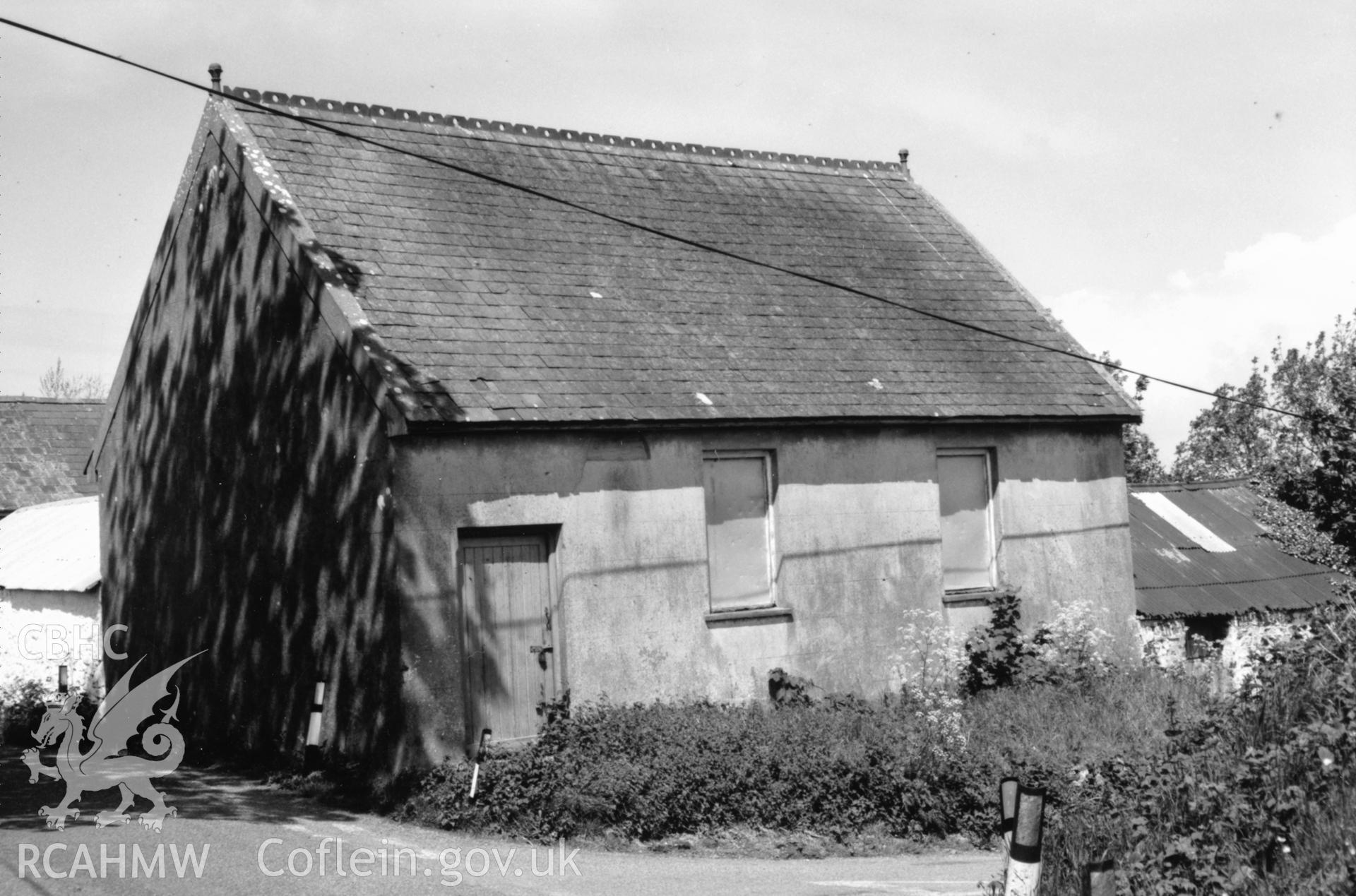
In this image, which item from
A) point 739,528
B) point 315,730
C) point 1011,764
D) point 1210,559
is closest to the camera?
point 1011,764

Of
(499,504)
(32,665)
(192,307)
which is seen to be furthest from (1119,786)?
(32,665)

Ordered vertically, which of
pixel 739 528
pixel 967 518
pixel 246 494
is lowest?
pixel 739 528

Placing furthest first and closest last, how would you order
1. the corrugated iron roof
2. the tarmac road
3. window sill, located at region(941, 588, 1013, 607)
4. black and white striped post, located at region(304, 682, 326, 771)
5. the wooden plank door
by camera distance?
1. the corrugated iron roof
2. window sill, located at region(941, 588, 1013, 607)
3. black and white striped post, located at region(304, 682, 326, 771)
4. the wooden plank door
5. the tarmac road

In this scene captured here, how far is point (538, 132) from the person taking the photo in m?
20.2

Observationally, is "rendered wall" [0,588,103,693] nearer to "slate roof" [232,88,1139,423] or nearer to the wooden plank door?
"slate roof" [232,88,1139,423]

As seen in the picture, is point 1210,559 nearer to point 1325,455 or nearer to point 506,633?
point 1325,455

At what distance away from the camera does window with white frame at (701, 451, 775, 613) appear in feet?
53.3

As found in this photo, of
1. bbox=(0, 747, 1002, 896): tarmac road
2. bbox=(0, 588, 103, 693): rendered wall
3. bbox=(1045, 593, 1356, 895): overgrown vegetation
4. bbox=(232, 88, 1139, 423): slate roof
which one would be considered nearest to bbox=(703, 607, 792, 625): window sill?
bbox=(232, 88, 1139, 423): slate roof

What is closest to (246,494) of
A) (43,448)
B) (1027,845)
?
(1027,845)

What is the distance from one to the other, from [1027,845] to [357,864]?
5.21 metres

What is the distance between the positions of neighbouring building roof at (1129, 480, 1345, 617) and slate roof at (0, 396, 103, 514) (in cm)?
2025

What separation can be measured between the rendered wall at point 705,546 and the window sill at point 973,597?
10 centimetres

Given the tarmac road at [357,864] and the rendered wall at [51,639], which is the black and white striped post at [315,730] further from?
the rendered wall at [51,639]

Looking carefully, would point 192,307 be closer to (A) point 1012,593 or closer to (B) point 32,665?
(B) point 32,665
